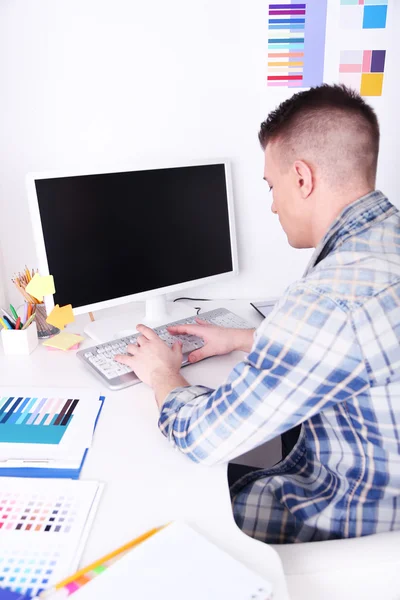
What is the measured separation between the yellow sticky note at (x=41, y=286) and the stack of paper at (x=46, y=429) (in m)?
0.25

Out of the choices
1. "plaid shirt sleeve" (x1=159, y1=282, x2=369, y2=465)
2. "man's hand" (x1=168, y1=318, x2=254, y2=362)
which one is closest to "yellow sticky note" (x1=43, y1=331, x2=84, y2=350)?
"man's hand" (x1=168, y1=318, x2=254, y2=362)

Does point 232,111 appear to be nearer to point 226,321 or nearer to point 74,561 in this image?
point 226,321

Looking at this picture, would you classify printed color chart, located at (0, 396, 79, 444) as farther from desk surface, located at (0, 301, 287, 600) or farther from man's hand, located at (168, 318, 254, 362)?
man's hand, located at (168, 318, 254, 362)

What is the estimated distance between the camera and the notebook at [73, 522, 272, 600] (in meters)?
0.56

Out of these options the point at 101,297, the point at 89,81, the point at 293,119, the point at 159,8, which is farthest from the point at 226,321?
the point at 159,8

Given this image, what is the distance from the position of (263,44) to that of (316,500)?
51.5 inches

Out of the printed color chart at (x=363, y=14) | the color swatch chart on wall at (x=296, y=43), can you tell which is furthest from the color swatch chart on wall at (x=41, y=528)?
the printed color chart at (x=363, y=14)

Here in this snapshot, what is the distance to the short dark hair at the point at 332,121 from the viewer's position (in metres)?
0.88

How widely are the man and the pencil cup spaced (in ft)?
1.34

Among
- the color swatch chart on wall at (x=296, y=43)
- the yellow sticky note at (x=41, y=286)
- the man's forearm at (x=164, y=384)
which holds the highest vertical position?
the color swatch chart on wall at (x=296, y=43)

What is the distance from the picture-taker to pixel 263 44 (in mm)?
1472

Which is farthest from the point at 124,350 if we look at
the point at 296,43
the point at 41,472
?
the point at 296,43

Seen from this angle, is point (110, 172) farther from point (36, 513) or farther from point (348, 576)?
point (348, 576)

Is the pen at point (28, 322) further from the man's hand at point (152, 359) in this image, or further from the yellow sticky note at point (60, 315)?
the man's hand at point (152, 359)
